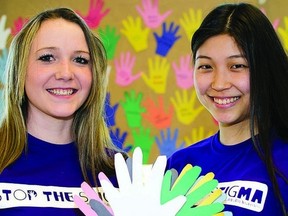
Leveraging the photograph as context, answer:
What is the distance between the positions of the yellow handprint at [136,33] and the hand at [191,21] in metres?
0.17

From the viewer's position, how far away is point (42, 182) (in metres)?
1.31

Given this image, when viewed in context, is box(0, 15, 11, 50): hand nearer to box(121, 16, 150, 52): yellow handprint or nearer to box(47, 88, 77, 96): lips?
box(121, 16, 150, 52): yellow handprint

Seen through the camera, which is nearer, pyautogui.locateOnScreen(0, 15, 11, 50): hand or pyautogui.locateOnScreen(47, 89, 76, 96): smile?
pyautogui.locateOnScreen(47, 89, 76, 96): smile

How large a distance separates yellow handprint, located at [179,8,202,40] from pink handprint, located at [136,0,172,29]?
0.08 m

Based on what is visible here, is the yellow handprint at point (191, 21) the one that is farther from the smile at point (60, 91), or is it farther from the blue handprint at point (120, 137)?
the smile at point (60, 91)

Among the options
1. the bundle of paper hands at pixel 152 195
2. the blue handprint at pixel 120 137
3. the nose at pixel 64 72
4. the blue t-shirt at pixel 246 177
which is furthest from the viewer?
the blue handprint at pixel 120 137

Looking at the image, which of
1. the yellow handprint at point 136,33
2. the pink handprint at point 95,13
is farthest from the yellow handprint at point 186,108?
the pink handprint at point 95,13

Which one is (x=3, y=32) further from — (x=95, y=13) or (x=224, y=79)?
(x=224, y=79)

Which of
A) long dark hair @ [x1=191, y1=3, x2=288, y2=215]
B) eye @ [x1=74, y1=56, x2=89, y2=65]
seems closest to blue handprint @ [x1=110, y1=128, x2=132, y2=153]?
eye @ [x1=74, y1=56, x2=89, y2=65]

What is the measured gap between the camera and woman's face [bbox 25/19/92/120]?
52.6 inches

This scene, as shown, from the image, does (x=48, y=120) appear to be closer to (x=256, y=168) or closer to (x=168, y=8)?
(x=256, y=168)

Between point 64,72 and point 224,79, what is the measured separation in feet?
1.31

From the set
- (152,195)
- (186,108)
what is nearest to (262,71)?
(152,195)

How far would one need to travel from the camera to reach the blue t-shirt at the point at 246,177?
121 cm
